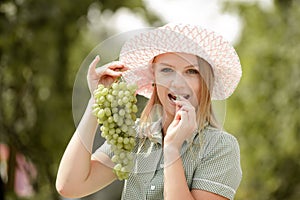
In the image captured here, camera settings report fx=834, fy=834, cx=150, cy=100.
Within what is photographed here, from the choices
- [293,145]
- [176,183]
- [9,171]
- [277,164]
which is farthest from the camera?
[277,164]

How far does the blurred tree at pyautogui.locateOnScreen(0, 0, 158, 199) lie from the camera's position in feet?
31.0

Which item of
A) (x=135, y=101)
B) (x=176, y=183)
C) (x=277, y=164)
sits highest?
(x=135, y=101)

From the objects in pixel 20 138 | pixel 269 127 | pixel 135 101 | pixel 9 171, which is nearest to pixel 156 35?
pixel 135 101

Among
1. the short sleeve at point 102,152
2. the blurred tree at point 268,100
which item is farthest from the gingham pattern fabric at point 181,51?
the blurred tree at point 268,100

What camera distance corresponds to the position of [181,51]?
2.66 meters

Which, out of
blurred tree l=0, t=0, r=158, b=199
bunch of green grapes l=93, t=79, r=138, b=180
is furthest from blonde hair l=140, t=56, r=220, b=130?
blurred tree l=0, t=0, r=158, b=199

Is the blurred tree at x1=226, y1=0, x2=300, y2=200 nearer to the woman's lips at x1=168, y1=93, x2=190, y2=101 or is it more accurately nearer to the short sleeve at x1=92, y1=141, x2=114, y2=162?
the short sleeve at x1=92, y1=141, x2=114, y2=162

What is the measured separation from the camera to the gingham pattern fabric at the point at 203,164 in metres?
2.67

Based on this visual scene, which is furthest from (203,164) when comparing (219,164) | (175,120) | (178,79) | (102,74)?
(102,74)

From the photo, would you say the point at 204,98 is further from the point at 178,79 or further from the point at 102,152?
the point at 102,152

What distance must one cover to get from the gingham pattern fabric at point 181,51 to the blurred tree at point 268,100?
10.9m

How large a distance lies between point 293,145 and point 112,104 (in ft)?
36.9

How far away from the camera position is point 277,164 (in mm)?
14430

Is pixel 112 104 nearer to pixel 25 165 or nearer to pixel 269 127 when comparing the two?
pixel 25 165
